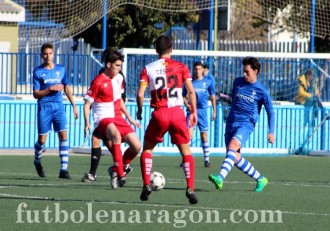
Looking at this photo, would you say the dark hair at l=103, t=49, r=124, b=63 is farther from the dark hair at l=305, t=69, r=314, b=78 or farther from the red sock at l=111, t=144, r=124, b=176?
the dark hair at l=305, t=69, r=314, b=78

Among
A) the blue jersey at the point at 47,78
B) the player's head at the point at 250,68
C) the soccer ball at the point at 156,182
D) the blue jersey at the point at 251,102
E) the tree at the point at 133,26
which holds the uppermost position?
the tree at the point at 133,26

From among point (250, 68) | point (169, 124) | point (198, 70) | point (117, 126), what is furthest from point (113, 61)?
point (198, 70)

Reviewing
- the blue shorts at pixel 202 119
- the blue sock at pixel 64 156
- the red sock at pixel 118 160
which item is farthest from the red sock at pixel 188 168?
the blue shorts at pixel 202 119

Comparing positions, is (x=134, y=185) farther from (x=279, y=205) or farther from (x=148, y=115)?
(x=148, y=115)

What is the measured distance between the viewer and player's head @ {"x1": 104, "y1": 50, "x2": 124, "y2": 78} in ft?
49.6

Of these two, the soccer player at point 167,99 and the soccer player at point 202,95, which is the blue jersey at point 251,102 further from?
the soccer player at point 202,95

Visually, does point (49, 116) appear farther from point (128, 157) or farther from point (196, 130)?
point (196, 130)

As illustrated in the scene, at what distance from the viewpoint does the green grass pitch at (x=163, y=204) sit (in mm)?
10984

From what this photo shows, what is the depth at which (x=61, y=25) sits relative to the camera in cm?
3044

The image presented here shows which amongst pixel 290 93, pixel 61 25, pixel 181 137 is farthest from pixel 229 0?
pixel 181 137

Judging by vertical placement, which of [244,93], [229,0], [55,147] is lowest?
[55,147]

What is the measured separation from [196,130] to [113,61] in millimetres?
12121

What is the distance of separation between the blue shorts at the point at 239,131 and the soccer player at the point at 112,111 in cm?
132

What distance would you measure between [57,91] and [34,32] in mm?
15763
